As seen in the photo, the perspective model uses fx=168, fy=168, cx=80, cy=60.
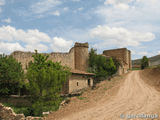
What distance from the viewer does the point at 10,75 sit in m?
19.6

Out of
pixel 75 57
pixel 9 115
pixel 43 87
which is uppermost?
pixel 75 57

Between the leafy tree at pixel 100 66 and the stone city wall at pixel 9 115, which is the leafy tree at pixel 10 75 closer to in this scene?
the stone city wall at pixel 9 115

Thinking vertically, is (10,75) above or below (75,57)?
below

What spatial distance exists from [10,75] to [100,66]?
57.3 ft

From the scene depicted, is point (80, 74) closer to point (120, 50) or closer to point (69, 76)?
point (69, 76)

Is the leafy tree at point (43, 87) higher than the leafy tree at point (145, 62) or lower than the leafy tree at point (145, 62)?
lower

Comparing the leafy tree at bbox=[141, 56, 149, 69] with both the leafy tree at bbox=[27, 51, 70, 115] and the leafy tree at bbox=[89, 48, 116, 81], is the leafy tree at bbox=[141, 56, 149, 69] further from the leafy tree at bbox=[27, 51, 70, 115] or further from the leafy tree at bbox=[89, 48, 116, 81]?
the leafy tree at bbox=[27, 51, 70, 115]

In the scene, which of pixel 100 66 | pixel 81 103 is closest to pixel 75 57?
pixel 100 66

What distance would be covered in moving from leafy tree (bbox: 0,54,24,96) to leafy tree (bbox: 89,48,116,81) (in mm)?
14515

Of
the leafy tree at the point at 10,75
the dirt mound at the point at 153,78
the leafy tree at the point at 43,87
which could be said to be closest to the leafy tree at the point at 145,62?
the dirt mound at the point at 153,78

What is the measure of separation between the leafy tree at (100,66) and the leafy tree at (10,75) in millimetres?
14515

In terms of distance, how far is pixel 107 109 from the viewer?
468 inches

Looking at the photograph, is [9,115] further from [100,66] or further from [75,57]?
[100,66]

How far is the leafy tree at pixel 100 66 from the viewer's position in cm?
3134
